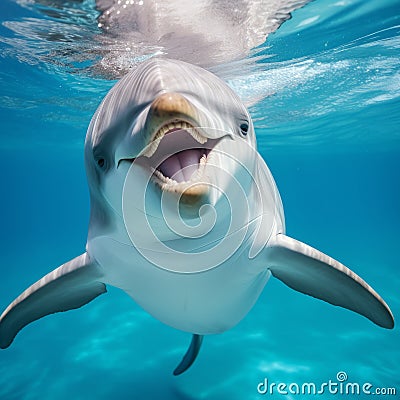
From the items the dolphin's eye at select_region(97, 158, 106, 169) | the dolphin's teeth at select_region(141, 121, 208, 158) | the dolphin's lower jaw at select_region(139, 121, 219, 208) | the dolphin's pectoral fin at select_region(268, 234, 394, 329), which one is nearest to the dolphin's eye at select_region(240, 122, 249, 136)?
the dolphin's lower jaw at select_region(139, 121, 219, 208)

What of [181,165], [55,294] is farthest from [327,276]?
[55,294]

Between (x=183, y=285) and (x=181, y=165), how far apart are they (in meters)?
1.76

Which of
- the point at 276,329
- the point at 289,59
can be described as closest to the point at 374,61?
the point at 289,59

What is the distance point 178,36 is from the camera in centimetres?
875

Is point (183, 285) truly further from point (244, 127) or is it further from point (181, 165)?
point (181, 165)

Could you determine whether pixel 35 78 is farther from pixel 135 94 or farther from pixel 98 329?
pixel 135 94

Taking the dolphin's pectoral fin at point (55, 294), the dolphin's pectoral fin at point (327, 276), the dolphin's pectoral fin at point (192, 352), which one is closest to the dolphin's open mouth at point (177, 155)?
the dolphin's pectoral fin at point (327, 276)

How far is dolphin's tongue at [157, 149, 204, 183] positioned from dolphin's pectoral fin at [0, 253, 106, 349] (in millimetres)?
2087

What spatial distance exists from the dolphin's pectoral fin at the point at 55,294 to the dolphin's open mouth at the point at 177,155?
2085 millimetres

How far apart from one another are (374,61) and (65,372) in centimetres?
1331

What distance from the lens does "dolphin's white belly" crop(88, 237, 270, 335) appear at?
10.2 ft

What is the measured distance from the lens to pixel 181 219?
1845 millimetres

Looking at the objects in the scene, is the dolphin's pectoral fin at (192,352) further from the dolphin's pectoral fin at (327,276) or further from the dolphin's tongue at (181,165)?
the dolphin's tongue at (181,165)

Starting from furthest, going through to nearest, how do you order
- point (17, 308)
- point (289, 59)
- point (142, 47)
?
point (289, 59) → point (142, 47) → point (17, 308)
